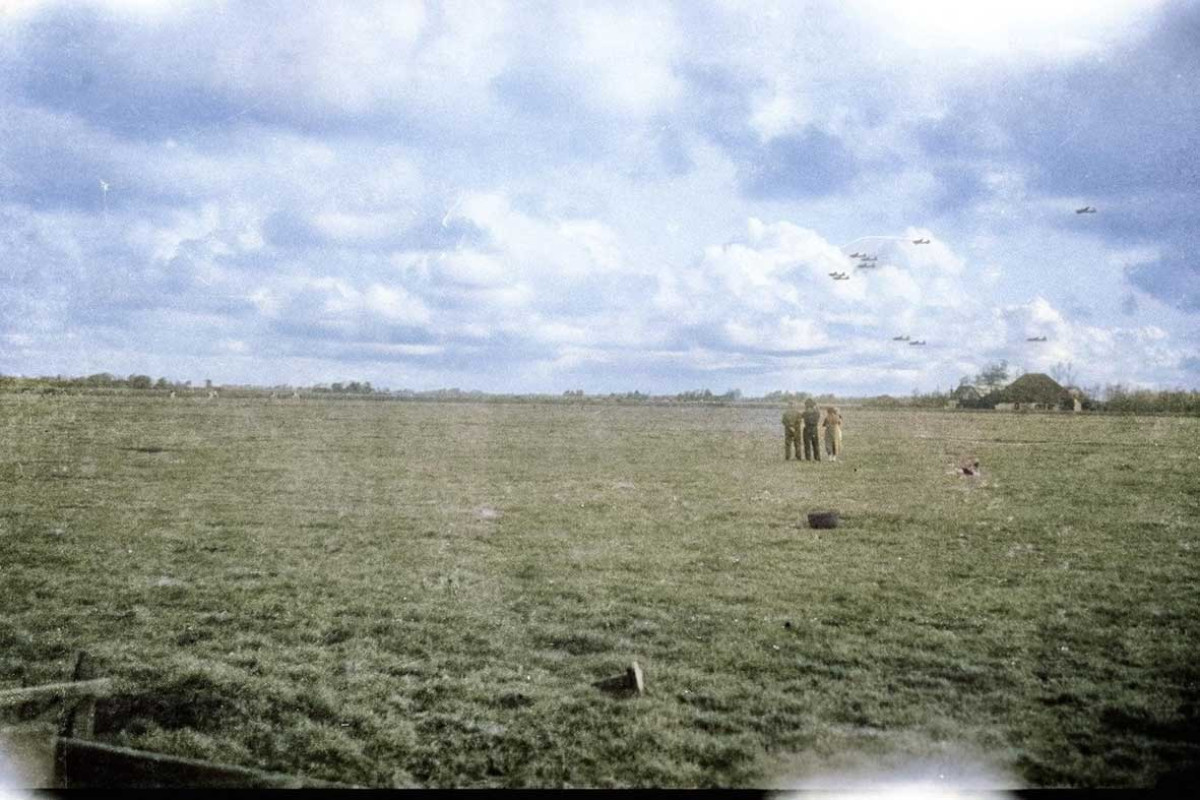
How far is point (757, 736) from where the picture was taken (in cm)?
573

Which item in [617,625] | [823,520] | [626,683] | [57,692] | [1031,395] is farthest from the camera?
[1031,395]

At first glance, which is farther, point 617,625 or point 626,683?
point 617,625

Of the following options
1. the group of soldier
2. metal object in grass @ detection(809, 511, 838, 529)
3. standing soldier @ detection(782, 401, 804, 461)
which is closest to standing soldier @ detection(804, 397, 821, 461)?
the group of soldier

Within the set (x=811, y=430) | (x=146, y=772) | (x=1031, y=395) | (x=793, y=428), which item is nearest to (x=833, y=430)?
(x=811, y=430)

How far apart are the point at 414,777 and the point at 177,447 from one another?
28811 mm

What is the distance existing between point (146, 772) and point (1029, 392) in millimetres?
63469

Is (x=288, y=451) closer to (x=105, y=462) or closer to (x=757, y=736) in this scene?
(x=105, y=462)

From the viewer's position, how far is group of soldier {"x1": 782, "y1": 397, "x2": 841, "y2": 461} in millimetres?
26484

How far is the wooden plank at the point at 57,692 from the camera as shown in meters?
5.86

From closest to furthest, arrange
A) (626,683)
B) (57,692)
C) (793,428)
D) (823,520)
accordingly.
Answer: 1. (57,692)
2. (626,683)
3. (823,520)
4. (793,428)

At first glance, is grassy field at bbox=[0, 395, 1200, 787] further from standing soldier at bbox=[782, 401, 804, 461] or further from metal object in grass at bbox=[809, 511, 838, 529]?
standing soldier at bbox=[782, 401, 804, 461]

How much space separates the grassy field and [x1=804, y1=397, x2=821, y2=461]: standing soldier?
6.62 metres

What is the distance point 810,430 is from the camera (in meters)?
26.8

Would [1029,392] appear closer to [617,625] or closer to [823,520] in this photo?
[823,520]
